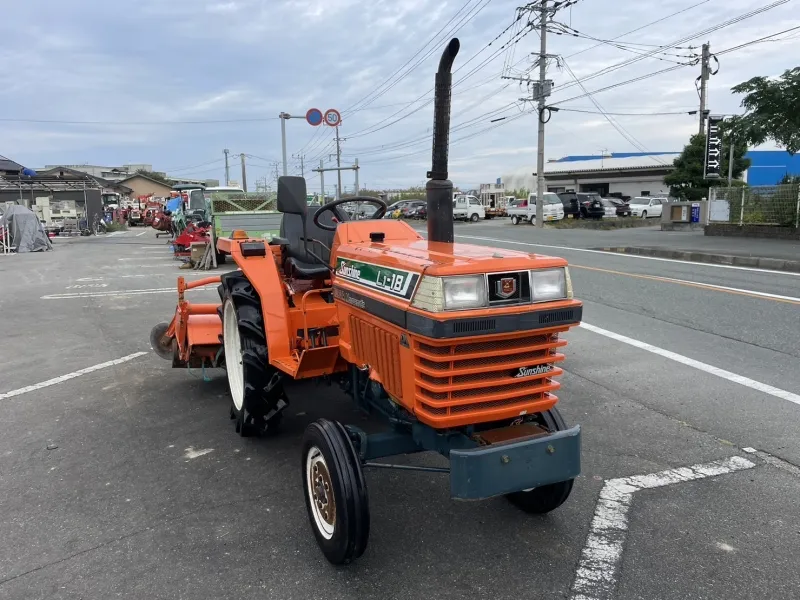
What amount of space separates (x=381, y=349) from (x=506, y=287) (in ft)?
2.19

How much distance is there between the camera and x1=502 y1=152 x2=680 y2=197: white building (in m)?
50.8

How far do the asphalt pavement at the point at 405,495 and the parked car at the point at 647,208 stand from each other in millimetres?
31664

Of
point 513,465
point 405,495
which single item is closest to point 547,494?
point 513,465

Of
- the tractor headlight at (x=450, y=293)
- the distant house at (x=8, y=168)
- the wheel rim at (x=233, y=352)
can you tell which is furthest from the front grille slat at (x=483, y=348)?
the distant house at (x=8, y=168)

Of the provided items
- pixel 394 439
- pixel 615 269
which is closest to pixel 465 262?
pixel 394 439

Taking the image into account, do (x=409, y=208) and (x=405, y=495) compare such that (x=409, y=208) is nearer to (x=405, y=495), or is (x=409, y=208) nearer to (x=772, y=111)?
(x=772, y=111)

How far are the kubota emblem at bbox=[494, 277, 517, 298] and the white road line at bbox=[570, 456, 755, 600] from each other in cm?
125

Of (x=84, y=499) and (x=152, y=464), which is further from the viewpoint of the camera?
(x=152, y=464)

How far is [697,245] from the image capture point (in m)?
16.8

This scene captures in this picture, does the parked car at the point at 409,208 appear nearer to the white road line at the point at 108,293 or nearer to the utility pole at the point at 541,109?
the utility pole at the point at 541,109

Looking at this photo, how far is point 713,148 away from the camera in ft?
74.2

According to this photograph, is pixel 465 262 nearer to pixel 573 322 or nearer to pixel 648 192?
pixel 573 322

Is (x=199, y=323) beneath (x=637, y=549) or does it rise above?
above

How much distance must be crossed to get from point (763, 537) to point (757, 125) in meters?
17.9
